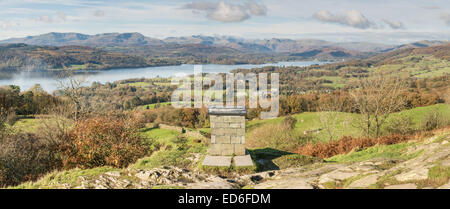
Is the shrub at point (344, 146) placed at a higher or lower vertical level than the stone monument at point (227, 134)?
lower

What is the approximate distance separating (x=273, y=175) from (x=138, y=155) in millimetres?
7917

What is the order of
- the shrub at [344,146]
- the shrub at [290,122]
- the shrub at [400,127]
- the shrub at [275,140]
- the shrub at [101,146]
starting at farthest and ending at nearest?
1. the shrub at [290,122]
2. the shrub at [400,127]
3. the shrub at [275,140]
4. the shrub at [344,146]
5. the shrub at [101,146]

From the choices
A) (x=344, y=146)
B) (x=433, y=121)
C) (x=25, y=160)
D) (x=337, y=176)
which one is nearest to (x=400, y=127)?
(x=433, y=121)

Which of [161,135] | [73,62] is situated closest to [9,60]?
[73,62]

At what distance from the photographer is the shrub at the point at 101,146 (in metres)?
13.1

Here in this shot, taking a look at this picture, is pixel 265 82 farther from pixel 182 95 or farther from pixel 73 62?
pixel 73 62

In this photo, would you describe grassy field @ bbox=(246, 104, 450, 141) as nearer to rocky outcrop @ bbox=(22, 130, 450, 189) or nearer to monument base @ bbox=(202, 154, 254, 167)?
monument base @ bbox=(202, 154, 254, 167)

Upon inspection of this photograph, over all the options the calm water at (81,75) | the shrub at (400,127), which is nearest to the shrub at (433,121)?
the shrub at (400,127)

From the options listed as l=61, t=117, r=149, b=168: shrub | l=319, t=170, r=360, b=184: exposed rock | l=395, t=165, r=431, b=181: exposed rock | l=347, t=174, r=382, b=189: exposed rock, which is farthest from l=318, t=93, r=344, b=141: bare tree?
l=395, t=165, r=431, b=181: exposed rock

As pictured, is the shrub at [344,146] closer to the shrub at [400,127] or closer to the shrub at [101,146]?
the shrub at [400,127]

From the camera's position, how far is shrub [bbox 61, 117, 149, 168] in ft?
42.9

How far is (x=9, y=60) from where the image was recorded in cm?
9456

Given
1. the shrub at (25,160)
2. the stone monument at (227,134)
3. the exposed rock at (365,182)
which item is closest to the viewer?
the exposed rock at (365,182)

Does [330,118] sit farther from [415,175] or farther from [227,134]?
[415,175]
